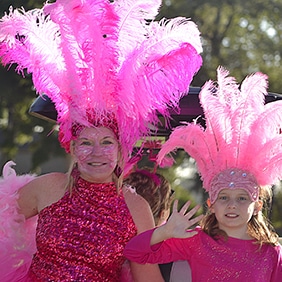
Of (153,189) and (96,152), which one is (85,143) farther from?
(153,189)

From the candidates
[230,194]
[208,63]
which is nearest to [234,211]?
[230,194]

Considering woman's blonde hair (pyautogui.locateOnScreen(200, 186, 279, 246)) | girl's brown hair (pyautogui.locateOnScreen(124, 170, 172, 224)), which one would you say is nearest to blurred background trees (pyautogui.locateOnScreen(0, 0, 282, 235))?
girl's brown hair (pyautogui.locateOnScreen(124, 170, 172, 224))

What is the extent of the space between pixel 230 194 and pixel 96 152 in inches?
27.0

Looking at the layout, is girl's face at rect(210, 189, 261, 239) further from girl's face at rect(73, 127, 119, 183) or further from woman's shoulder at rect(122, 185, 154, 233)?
girl's face at rect(73, 127, 119, 183)

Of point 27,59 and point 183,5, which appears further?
point 183,5

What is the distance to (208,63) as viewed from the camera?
1196 centimetres

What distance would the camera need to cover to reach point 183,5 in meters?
11.5

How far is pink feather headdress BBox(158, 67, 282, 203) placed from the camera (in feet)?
11.9

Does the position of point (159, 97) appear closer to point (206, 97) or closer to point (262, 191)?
point (206, 97)

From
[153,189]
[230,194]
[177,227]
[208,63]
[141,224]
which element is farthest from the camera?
[208,63]

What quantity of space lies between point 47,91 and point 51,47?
226 millimetres

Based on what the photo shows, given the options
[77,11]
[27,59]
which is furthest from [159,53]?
[27,59]

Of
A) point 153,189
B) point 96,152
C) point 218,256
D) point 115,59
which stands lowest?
point 153,189

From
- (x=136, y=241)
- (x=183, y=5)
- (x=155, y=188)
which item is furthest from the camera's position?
(x=183, y=5)
